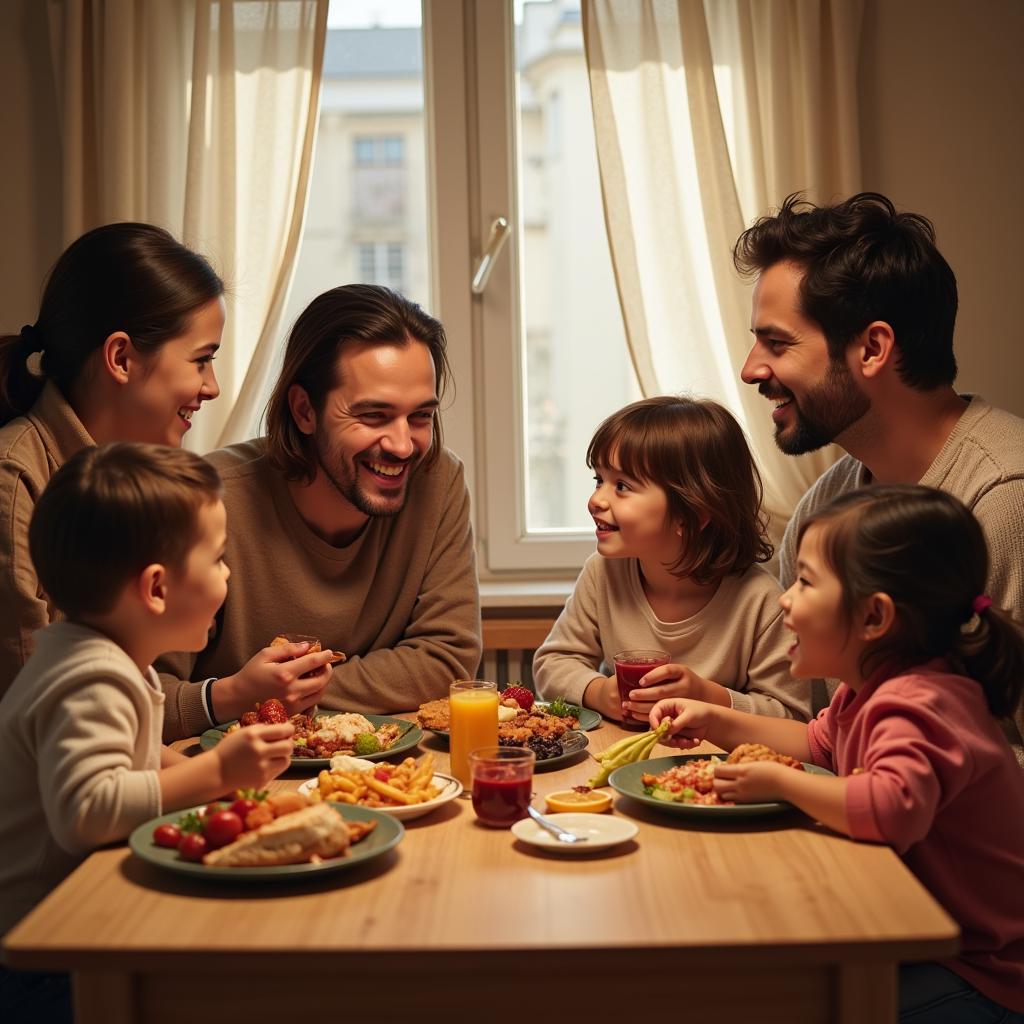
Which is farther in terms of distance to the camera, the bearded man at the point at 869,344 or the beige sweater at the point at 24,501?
the bearded man at the point at 869,344

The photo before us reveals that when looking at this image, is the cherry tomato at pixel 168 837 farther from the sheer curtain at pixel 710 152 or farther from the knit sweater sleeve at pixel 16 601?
the sheer curtain at pixel 710 152

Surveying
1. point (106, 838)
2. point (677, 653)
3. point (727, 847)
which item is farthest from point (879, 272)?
point (106, 838)

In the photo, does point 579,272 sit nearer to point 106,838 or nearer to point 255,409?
point 255,409

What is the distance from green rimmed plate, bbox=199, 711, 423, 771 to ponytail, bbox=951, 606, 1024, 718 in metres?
0.83

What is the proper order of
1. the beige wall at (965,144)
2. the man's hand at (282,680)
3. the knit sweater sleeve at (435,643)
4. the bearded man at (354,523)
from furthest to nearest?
the beige wall at (965,144), the bearded man at (354,523), the knit sweater sleeve at (435,643), the man's hand at (282,680)

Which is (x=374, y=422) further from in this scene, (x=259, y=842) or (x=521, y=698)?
(x=259, y=842)

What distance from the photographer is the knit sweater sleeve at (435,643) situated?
2275 millimetres

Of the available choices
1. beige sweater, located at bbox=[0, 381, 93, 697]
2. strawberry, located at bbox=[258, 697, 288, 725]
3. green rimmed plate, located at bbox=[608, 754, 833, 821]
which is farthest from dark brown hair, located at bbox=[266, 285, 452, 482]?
green rimmed plate, located at bbox=[608, 754, 833, 821]

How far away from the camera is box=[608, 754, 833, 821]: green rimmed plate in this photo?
5.03 ft

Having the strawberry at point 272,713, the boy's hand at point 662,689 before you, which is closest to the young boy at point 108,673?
the strawberry at point 272,713

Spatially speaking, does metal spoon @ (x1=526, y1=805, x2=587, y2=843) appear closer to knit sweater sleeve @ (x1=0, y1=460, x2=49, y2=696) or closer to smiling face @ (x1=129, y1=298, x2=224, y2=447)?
knit sweater sleeve @ (x1=0, y1=460, x2=49, y2=696)

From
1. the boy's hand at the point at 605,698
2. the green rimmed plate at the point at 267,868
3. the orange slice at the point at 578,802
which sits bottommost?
the boy's hand at the point at 605,698

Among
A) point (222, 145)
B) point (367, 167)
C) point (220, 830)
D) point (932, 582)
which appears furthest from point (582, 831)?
point (367, 167)

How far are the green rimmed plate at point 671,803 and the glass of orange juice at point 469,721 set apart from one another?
0.20 m
